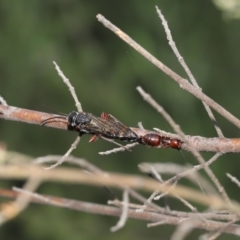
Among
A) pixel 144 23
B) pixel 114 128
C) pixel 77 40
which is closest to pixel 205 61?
pixel 144 23

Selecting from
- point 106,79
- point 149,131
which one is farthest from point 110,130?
point 106,79

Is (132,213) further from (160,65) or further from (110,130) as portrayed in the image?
(160,65)

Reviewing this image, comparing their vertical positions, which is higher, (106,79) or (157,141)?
(106,79)

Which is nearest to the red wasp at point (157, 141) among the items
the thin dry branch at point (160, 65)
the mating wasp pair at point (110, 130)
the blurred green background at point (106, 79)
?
the mating wasp pair at point (110, 130)

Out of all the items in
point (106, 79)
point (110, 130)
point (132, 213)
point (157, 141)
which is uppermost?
point (106, 79)

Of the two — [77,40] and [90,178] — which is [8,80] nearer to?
[77,40]
